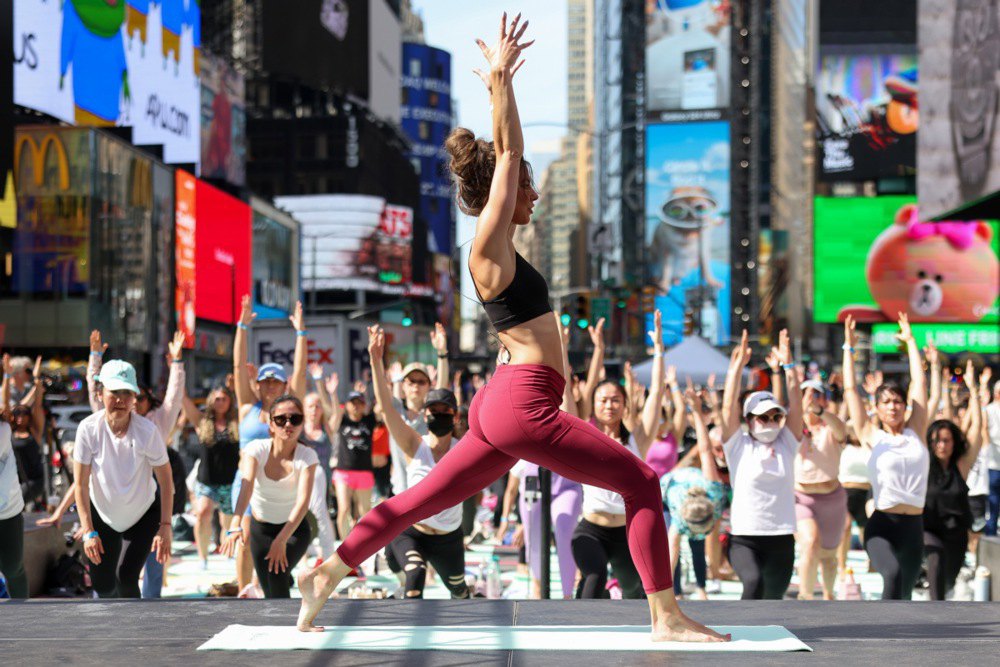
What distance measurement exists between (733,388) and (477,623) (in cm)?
289

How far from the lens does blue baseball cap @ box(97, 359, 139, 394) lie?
24.3ft

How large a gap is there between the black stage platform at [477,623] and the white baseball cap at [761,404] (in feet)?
→ 6.29

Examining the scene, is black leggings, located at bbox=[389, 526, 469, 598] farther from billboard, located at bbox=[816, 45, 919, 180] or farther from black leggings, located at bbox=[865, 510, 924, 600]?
billboard, located at bbox=[816, 45, 919, 180]

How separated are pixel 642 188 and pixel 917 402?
88.3m

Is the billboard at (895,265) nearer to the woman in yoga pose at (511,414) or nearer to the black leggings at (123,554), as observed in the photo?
the black leggings at (123,554)

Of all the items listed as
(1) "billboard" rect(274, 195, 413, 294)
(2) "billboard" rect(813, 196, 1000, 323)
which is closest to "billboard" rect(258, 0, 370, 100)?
(1) "billboard" rect(274, 195, 413, 294)

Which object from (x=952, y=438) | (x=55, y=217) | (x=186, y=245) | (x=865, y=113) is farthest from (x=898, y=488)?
(x=865, y=113)

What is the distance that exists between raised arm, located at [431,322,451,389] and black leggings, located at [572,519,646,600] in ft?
4.98

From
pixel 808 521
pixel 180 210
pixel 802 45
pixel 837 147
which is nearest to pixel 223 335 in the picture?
pixel 180 210

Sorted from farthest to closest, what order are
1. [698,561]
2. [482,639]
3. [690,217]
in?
1. [690,217]
2. [698,561]
3. [482,639]

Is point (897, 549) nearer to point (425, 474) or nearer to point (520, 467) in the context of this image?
point (425, 474)

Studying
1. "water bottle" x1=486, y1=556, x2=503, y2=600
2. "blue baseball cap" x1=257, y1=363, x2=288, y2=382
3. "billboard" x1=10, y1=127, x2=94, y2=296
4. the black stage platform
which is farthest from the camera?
"billboard" x1=10, y1=127, x2=94, y2=296

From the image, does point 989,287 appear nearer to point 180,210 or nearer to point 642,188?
point 642,188

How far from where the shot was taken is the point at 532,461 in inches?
198
